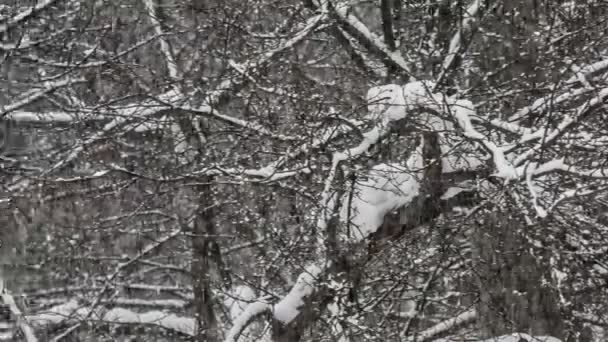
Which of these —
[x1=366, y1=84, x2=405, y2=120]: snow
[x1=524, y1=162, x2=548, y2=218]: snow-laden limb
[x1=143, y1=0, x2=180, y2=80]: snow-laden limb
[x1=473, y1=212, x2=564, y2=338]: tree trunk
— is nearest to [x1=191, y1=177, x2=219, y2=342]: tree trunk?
[x1=143, y1=0, x2=180, y2=80]: snow-laden limb

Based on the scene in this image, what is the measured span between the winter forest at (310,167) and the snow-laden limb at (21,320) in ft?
0.08

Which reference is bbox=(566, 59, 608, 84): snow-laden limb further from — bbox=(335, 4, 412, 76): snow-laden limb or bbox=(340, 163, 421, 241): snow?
bbox=(335, 4, 412, 76): snow-laden limb

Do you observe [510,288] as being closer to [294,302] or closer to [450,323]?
[450,323]

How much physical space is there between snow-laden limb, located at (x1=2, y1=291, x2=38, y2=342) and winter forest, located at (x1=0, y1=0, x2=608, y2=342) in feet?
0.08

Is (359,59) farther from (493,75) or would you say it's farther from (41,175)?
(41,175)

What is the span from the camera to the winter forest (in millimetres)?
6074

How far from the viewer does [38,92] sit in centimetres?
802

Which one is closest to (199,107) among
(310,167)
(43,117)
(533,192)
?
(310,167)

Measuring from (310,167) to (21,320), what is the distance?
11.7 ft

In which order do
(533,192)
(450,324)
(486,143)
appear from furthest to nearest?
1. (450,324)
2. (486,143)
3. (533,192)

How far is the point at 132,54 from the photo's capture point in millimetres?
8898

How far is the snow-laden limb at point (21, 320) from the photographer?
7.89 meters

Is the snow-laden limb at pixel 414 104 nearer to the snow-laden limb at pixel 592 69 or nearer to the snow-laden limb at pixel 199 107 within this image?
the snow-laden limb at pixel 592 69

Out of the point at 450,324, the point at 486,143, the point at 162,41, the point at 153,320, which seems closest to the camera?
the point at 486,143
